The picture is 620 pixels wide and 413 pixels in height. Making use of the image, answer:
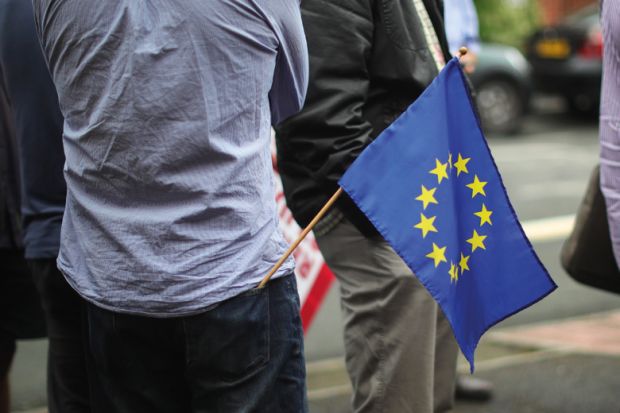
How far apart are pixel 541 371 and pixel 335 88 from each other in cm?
235

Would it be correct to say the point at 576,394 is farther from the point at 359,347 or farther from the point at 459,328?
the point at 459,328

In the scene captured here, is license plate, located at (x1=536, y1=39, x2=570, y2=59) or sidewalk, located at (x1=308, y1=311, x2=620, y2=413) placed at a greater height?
sidewalk, located at (x1=308, y1=311, x2=620, y2=413)

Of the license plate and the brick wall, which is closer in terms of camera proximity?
the license plate

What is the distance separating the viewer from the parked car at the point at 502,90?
1377 centimetres

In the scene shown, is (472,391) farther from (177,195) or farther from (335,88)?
(177,195)

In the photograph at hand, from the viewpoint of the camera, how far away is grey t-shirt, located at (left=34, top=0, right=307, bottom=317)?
203cm

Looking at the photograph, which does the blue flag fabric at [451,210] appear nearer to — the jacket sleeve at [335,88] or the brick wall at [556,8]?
the jacket sleeve at [335,88]

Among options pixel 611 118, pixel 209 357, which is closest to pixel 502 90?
pixel 611 118

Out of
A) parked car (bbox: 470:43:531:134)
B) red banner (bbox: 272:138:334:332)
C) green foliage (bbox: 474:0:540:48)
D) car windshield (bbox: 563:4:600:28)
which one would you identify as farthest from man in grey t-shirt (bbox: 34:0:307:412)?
green foliage (bbox: 474:0:540:48)

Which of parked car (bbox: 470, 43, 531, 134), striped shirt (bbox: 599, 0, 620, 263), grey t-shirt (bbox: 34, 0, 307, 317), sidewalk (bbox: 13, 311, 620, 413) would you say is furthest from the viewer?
parked car (bbox: 470, 43, 531, 134)

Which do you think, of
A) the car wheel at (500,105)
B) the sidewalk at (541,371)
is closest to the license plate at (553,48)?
the car wheel at (500,105)

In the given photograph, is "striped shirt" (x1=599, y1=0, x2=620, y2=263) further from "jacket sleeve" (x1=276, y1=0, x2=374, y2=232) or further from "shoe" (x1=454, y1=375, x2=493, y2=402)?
→ "shoe" (x1=454, y1=375, x2=493, y2=402)

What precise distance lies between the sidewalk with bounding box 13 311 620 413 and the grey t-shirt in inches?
91.6

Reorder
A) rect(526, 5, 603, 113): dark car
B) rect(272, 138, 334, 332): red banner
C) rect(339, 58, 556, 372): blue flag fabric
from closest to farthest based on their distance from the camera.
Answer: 1. rect(339, 58, 556, 372): blue flag fabric
2. rect(272, 138, 334, 332): red banner
3. rect(526, 5, 603, 113): dark car
